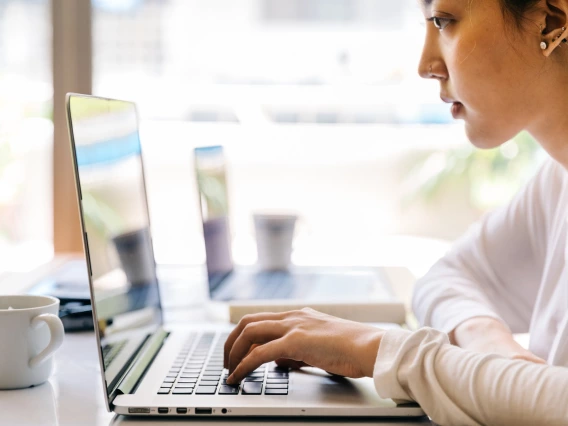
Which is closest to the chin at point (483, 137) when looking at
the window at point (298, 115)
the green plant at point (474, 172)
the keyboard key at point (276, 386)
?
the keyboard key at point (276, 386)

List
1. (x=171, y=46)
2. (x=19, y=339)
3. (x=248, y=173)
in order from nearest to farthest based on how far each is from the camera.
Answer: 1. (x=19, y=339)
2. (x=171, y=46)
3. (x=248, y=173)

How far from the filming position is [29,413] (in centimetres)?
74

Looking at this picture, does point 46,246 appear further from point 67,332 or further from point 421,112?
point 421,112

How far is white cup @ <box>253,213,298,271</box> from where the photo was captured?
1.62m

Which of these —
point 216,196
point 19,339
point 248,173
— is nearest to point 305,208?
point 248,173

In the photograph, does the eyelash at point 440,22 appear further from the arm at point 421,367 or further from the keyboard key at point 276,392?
the keyboard key at point 276,392

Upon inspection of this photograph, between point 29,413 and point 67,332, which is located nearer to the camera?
point 29,413

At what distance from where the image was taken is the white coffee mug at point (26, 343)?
80 centimetres

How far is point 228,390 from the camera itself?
0.76 m

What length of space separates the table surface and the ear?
19.9 inches

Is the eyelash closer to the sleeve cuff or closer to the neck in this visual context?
the neck

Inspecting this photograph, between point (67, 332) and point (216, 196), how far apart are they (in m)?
0.52

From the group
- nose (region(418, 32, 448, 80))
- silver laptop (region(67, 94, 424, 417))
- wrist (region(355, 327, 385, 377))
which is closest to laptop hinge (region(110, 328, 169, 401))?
silver laptop (region(67, 94, 424, 417))

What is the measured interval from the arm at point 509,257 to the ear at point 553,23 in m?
0.29
